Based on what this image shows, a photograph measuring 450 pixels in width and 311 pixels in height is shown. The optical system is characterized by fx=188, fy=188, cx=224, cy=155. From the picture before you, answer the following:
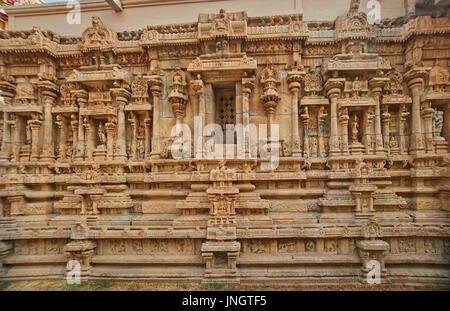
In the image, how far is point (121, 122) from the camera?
6.61 meters

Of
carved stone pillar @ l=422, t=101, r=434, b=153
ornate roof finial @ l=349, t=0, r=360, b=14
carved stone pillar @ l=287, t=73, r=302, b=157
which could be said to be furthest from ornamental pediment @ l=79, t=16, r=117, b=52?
carved stone pillar @ l=422, t=101, r=434, b=153

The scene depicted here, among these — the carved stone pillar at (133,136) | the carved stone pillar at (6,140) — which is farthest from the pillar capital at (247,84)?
the carved stone pillar at (6,140)

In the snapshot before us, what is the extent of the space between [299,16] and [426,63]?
4.44 m

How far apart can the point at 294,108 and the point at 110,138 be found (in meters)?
6.38

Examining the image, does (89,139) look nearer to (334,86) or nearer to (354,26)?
(334,86)

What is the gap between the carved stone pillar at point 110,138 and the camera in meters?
6.49

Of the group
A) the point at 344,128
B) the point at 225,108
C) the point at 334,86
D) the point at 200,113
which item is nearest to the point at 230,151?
the point at 200,113

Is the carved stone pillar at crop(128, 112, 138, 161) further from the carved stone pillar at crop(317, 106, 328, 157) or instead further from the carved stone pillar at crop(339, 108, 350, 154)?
the carved stone pillar at crop(339, 108, 350, 154)

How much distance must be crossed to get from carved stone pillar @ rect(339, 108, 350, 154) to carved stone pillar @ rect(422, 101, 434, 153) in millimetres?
2393

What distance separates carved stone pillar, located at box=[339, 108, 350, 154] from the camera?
6.05 m

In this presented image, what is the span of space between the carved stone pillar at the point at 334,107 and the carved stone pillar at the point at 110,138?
24.2 feet

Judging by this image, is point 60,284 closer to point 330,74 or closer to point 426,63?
point 330,74

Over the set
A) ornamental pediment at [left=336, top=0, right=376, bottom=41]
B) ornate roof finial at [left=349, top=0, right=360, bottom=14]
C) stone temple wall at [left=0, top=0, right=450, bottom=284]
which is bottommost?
stone temple wall at [left=0, top=0, right=450, bottom=284]
